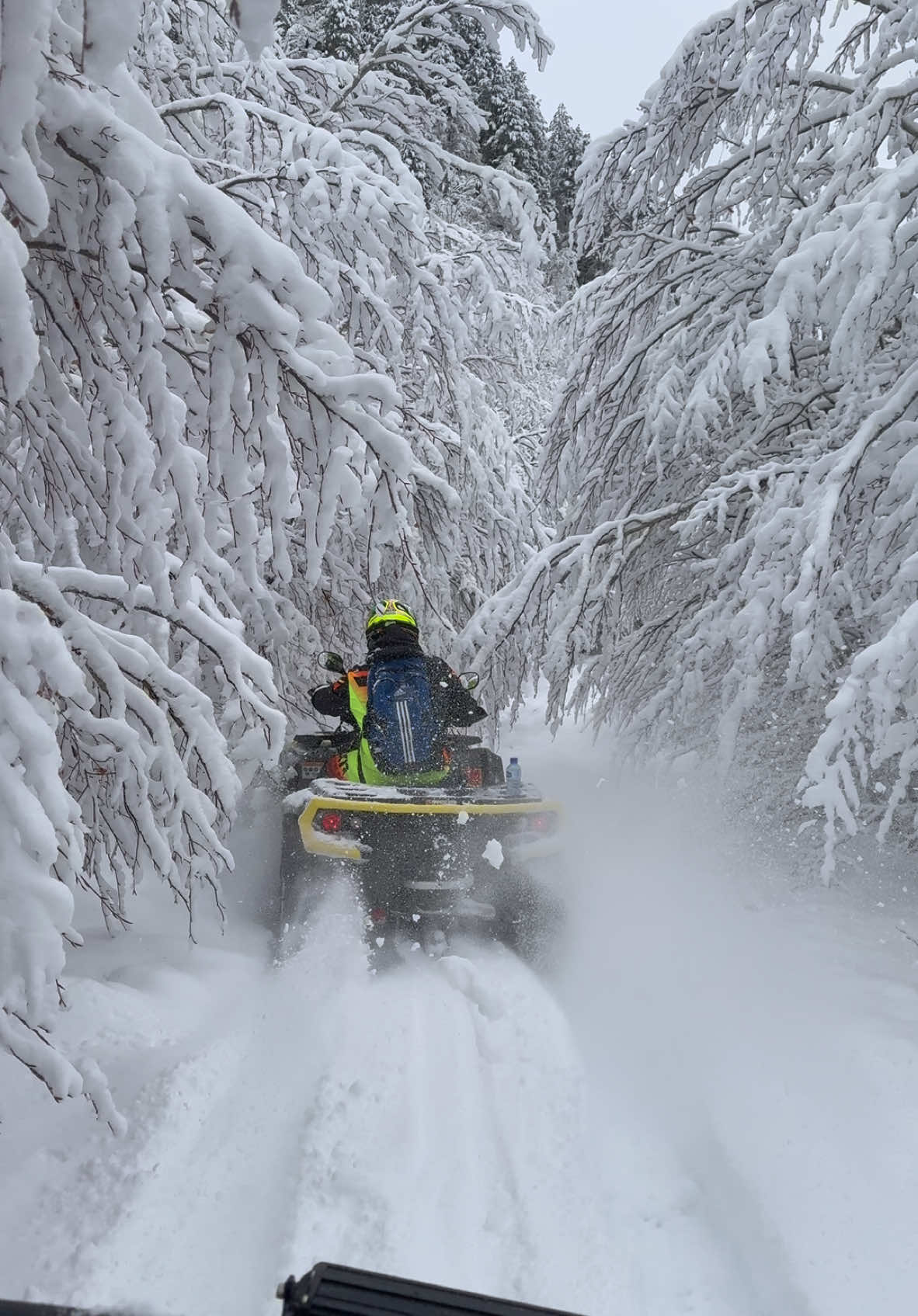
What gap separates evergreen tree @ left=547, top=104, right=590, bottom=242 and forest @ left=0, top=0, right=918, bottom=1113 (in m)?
25.7

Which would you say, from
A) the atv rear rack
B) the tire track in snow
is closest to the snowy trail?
the tire track in snow

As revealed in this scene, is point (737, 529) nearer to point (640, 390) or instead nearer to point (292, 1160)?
point (640, 390)

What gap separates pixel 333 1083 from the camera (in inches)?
145

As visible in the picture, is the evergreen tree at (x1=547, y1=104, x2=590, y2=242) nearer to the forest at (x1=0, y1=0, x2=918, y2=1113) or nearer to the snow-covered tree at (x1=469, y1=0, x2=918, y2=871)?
the forest at (x1=0, y1=0, x2=918, y2=1113)

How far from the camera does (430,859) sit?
16.9 feet

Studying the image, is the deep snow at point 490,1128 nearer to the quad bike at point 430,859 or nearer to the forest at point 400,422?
the quad bike at point 430,859

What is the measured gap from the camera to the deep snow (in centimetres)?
276

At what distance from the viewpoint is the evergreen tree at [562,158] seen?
33.5 meters

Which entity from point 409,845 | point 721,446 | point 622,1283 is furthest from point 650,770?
point 622,1283

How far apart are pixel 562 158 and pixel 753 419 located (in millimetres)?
34240

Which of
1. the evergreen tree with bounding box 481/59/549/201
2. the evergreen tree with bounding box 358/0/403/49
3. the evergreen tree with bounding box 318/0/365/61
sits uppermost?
the evergreen tree with bounding box 481/59/549/201

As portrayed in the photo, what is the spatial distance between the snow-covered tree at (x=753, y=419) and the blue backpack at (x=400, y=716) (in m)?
0.68

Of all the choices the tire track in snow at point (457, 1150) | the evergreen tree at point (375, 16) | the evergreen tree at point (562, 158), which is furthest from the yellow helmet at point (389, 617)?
the evergreen tree at point (562, 158)

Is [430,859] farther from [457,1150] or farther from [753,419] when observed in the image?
[753,419]
